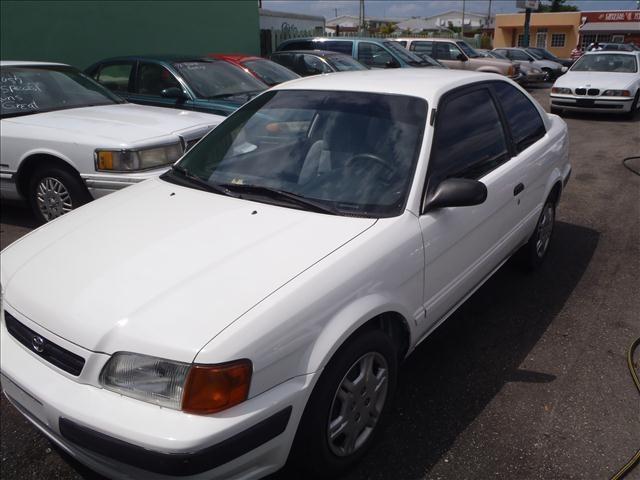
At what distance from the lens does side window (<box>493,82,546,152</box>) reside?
3.67m

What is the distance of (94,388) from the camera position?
1.95 m

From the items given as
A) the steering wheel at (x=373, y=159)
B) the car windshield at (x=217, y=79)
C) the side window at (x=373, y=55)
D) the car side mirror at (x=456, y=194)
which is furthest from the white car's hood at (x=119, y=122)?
the side window at (x=373, y=55)

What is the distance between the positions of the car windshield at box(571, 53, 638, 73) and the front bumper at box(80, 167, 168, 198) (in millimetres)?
11556

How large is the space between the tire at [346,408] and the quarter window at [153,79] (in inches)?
224

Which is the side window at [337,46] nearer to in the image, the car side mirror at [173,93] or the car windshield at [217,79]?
the car windshield at [217,79]

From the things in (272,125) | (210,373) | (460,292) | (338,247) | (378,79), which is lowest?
(460,292)

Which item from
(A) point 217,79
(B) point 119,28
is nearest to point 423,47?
(B) point 119,28

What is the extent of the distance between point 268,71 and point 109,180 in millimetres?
4665

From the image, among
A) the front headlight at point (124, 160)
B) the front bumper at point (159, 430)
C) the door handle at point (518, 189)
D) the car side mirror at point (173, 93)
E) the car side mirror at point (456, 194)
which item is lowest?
the front bumper at point (159, 430)

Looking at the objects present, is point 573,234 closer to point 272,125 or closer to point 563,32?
point 272,125

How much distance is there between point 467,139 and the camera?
3.11 metres

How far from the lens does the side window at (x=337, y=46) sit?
536 inches

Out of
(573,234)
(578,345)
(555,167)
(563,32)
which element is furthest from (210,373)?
(563,32)

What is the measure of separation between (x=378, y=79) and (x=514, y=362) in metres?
1.81
